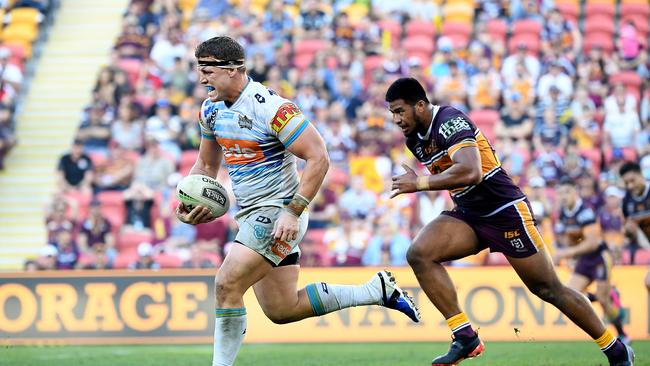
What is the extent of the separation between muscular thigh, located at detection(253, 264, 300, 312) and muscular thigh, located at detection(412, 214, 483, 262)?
1.18m

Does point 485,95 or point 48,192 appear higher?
point 485,95

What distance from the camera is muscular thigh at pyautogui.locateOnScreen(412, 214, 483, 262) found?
889cm

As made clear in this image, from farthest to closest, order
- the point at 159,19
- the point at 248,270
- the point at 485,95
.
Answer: the point at 159,19 < the point at 485,95 < the point at 248,270

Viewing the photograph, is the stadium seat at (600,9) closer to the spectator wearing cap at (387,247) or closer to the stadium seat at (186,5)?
the spectator wearing cap at (387,247)

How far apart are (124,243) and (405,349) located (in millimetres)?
6036

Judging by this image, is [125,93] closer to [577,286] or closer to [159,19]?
[159,19]

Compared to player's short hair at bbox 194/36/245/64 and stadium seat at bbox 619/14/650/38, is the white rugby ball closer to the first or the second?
player's short hair at bbox 194/36/245/64

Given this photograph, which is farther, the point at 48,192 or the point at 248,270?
the point at 48,192

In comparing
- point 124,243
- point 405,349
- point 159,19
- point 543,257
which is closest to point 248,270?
point 543,257

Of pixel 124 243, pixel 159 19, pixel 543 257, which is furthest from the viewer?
pixel 159 19

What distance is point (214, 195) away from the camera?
8336 mm

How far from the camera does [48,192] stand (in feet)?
64.1

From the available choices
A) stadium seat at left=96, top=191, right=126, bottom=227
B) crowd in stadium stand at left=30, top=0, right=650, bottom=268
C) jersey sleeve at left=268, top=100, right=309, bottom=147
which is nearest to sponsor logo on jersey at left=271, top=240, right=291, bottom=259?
jersey sleeve at left=268, top=100, right=309, bottom=147

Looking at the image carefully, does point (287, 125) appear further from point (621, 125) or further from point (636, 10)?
point (636, 10)
